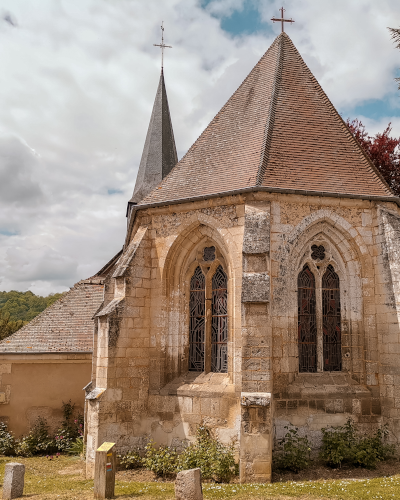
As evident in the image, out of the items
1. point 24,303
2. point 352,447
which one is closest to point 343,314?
point 352,447

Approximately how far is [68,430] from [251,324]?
7020 mm

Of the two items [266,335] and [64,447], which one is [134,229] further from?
[64,447]

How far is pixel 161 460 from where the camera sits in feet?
26.3

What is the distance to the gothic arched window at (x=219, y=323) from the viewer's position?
897cm

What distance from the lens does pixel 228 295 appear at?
29.1ft

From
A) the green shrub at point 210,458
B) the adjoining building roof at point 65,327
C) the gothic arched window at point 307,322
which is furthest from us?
the adjoining building roof at point 65,327

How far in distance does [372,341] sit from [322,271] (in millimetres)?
1647

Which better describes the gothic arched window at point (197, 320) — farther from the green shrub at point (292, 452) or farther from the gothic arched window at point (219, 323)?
the green shrub at point (292, 452)

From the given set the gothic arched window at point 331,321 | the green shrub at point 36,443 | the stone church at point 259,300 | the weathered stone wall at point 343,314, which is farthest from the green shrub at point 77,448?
the gothic arched window at point 331,321

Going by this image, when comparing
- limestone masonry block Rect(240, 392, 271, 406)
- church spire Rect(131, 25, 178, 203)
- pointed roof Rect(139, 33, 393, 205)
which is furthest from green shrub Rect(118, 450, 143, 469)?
church spire Rect(131, 25, 178, 203)

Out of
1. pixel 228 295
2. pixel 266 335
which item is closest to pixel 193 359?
pixel 228 295

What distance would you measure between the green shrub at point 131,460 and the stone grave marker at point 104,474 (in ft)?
7.30

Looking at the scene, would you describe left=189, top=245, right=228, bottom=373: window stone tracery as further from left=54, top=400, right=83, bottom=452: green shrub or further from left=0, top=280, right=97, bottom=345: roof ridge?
left=0, top=280, right=97, bottom=345: roof ridge

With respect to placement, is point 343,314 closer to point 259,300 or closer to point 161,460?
point 259,300
